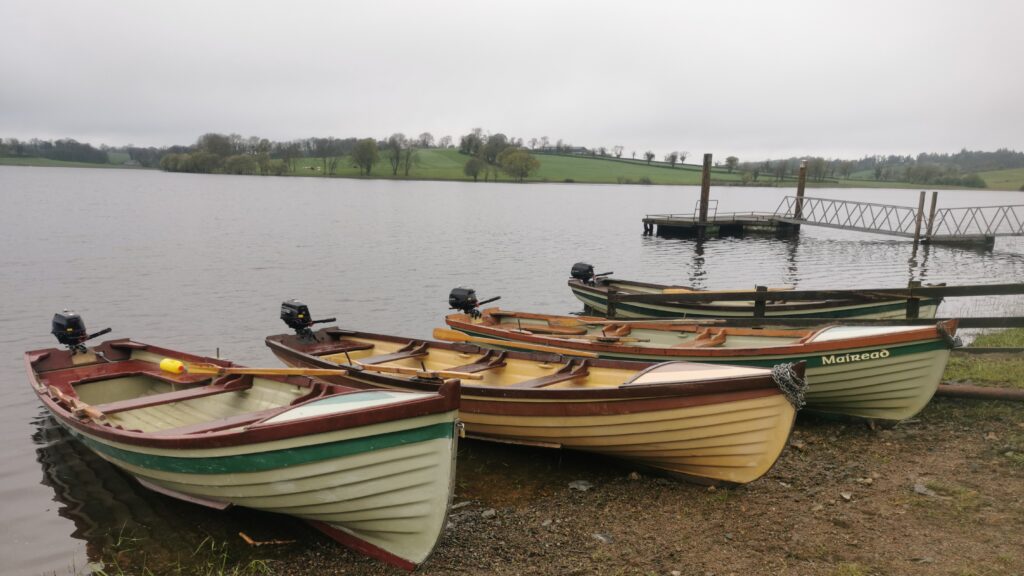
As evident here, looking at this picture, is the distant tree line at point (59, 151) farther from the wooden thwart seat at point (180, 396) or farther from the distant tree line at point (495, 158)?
the wooden thwart seat at point (180, 396)

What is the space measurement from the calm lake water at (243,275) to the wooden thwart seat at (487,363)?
124 inches

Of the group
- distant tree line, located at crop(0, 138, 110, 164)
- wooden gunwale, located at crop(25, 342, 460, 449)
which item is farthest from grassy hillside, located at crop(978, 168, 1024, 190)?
distant tree line, located at crop(0, 138, 110, 164)

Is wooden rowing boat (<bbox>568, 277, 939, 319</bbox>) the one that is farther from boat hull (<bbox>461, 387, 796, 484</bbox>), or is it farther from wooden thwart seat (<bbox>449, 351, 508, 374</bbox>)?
boat hull (<bbox>461, 387, 796, 484</bbox>)

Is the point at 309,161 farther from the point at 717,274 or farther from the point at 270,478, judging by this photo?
the point at 270,478

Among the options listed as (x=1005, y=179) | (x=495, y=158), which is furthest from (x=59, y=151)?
Result: (x=1005, y=179)

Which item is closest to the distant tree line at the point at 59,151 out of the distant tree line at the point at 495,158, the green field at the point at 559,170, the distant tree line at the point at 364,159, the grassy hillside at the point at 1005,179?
the distant tree line at the point at 364,159

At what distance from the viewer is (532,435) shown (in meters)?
7.92

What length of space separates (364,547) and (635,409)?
3018mm

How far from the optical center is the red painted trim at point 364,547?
591cm

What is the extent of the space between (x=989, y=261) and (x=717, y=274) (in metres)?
16.2

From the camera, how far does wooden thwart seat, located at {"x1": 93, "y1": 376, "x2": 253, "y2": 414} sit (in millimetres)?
7863

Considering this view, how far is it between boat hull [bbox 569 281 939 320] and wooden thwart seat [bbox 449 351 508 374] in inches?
234

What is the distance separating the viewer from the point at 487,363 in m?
9.29

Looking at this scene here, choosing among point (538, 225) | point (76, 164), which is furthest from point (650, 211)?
point (76, 164)
